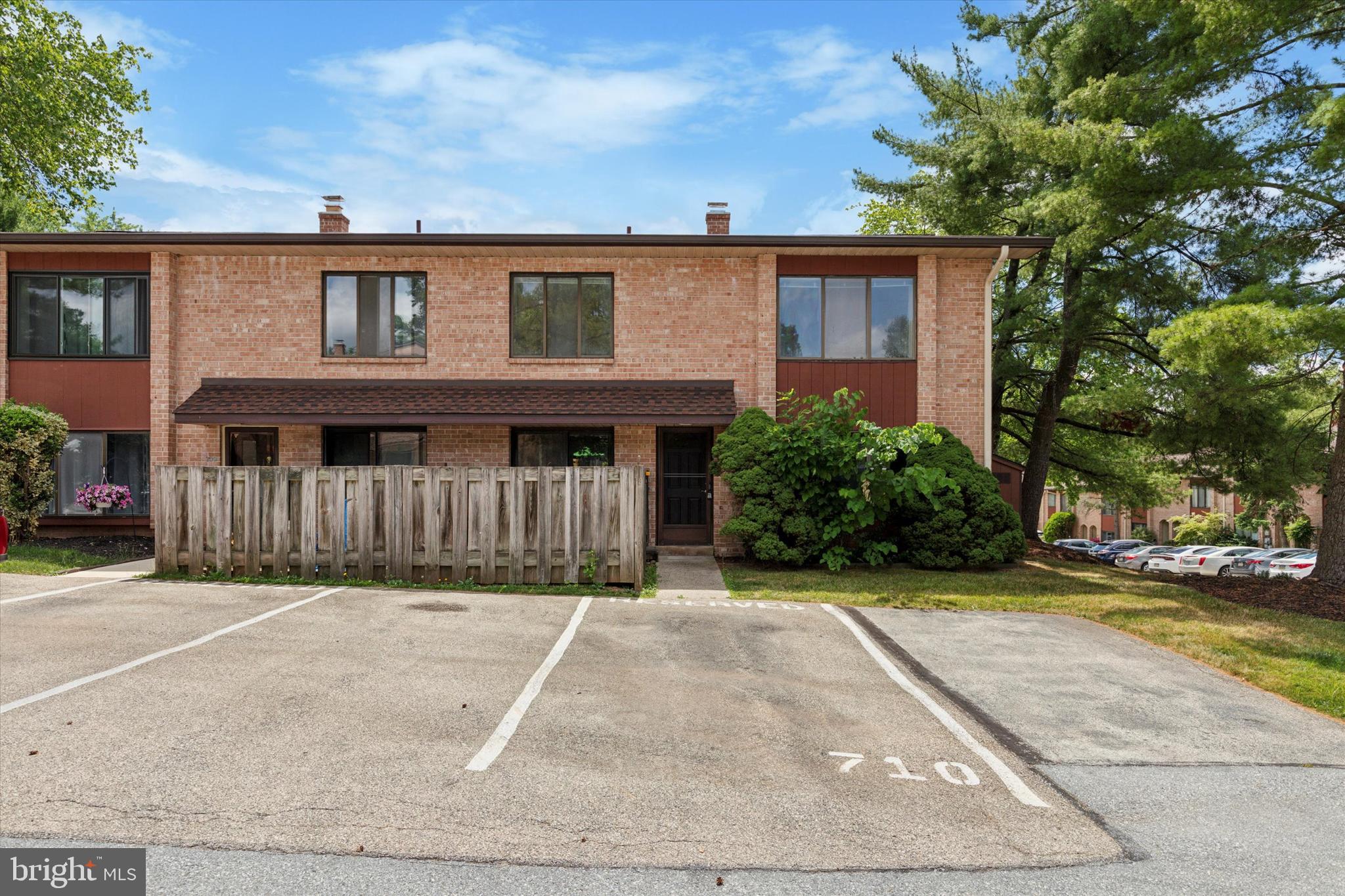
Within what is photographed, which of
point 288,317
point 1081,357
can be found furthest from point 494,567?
point 1081,357

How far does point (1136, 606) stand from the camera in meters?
11.1

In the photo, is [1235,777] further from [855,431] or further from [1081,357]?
[1081,357]

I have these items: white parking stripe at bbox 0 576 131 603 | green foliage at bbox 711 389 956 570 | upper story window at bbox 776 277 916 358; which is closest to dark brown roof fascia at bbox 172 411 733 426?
green foliage at bbox 711 389 956 570

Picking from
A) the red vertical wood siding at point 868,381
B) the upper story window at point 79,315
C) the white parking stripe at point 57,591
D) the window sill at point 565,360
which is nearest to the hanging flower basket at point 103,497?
the upper story window at point 79,315

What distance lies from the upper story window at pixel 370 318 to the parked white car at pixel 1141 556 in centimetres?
2853

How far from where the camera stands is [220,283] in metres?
15.2

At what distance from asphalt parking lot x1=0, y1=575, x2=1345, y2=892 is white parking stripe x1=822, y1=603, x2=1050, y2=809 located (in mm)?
24

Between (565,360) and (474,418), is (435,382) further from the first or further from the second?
(565,360)

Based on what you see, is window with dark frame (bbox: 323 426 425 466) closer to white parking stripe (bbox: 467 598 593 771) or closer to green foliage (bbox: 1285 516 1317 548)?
white parking stripe (bbox: 467 598 593 771)

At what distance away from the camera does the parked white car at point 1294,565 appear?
2402cm

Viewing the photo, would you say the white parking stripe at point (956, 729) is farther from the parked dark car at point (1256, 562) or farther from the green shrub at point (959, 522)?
the parked dark car at point (1256, 562)

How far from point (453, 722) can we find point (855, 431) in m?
9.57

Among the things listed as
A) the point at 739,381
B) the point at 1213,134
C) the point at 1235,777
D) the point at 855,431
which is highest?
the point at 1213,134

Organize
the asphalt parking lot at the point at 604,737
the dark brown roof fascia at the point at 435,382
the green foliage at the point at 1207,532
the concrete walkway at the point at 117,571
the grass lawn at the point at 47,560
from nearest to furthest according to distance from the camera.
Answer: the asphalt parking lot at the point at 604,737, the concrete walkway at the point at 117,571, the grass lawn at the point at 47,560, the dark brown roof fascia at the point at 435,382, the green foliage at the point at 1207,532
